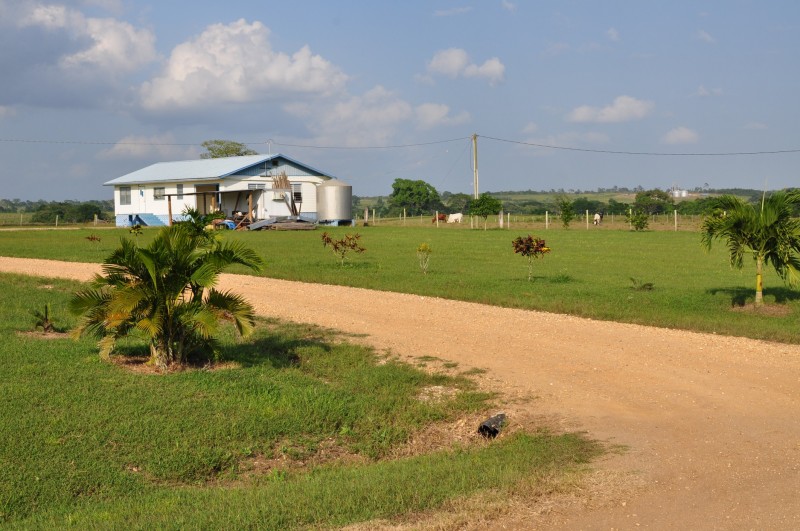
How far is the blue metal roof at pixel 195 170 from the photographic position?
59.3 m

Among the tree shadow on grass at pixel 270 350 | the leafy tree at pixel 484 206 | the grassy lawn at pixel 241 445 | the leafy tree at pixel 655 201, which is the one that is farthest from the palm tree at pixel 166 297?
the leafy tree at pixel 655 201

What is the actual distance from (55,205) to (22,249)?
209 ft

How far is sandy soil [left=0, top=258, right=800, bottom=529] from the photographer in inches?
238

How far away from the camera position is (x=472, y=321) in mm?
14031

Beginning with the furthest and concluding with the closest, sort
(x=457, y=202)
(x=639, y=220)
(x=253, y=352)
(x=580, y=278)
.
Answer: (x=457, y=202), (x=639, y=220), (x=580, y=278), (x=253, y=352)

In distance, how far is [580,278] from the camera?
830 inches

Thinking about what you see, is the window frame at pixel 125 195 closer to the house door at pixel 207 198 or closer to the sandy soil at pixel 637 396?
the house door at pixel 207 198

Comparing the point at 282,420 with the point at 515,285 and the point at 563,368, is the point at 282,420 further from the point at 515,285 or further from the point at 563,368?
the point at 515,285

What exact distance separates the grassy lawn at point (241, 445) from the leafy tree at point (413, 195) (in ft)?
319

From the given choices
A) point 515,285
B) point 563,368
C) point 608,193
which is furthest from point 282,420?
point 608,193

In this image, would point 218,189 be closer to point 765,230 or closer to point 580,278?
point 580,278

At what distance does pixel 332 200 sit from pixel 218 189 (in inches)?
306

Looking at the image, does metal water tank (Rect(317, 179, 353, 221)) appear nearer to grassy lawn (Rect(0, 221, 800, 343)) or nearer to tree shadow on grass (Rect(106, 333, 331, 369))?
grassy lawn (Rect(0, 221, 800, 343))

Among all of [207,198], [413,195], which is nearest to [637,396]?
[207,198]
